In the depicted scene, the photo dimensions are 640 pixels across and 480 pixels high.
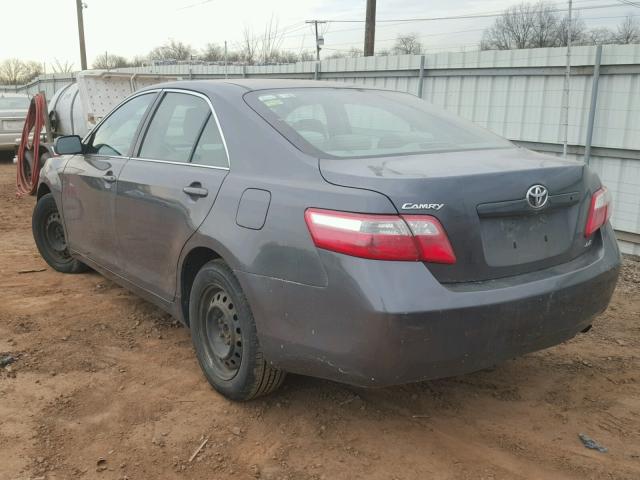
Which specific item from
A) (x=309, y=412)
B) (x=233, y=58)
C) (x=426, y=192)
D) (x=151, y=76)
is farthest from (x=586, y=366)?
(x=233, y=58)

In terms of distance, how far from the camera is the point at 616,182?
6.60 meters

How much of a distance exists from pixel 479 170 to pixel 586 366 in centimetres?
180

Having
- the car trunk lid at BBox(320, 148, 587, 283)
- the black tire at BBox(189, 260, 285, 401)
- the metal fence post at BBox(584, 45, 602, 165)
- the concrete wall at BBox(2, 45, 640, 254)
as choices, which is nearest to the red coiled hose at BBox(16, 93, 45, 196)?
the concrete wall at BBox(2, 45, 640, 254)

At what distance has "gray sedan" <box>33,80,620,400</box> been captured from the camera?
2336mm

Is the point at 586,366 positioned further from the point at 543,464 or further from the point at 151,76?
the point at 151,76

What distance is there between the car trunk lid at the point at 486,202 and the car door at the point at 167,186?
809 mm

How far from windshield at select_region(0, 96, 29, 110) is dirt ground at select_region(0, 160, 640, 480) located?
12.4 meters

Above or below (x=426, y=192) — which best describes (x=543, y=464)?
below

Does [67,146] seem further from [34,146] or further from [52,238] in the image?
[34,146]

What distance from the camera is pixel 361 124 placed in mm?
3328

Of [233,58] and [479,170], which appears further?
[233,58]

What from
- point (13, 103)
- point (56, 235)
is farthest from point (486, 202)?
point (13, 103)

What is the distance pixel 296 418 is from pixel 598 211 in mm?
1799

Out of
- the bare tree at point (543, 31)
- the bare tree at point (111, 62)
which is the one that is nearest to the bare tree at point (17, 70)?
the bare tree at point (111, 62)
